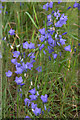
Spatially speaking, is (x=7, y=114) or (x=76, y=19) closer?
(x=7, y=114)

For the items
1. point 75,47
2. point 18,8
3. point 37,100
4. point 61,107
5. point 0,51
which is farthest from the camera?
point 18,8

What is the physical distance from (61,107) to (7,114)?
1.34ft

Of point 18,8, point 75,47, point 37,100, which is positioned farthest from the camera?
point 18,8

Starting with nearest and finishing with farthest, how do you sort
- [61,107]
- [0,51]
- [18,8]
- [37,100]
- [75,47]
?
[37,100]
[61,107]
[0,51]
[75,47]
[18,8]

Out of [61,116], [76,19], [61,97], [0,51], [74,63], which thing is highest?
[76,19]

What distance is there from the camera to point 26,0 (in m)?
2.12

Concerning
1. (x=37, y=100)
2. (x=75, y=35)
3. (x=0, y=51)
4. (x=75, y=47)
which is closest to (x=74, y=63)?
(x=75, y=47)

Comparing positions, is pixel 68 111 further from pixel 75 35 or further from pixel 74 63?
pixel 75 35

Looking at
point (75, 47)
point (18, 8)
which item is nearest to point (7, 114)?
point (75, 47)

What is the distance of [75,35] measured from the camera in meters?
1.84

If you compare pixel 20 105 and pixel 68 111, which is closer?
pixel 20 105

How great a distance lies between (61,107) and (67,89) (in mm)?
162

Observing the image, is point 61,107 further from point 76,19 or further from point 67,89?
point 76,19

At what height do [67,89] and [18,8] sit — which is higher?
[18,8]
